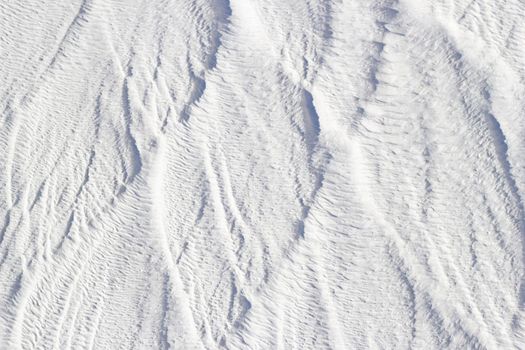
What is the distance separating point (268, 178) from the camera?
1.24m

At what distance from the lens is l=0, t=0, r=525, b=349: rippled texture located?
46.7 inches

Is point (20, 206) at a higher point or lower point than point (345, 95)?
lower

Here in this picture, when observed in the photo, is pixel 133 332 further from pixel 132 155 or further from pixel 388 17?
pixel 388 17

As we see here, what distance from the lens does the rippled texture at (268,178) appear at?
119 centimetres

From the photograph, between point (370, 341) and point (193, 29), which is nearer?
point (370, 341)

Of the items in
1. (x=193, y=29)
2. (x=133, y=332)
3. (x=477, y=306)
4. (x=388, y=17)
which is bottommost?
(x=133, y=332)

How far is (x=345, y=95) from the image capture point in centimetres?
124

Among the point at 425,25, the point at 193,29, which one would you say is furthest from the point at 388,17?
A: the point at 193,29

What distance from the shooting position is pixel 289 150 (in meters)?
1.24

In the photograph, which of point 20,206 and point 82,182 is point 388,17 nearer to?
point 82,182

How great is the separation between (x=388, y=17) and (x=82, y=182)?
58cm

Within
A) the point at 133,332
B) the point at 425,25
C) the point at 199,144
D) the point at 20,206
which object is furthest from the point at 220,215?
the point at 425,25

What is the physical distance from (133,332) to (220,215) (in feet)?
0.77

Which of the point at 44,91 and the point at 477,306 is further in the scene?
the point at 44,91
